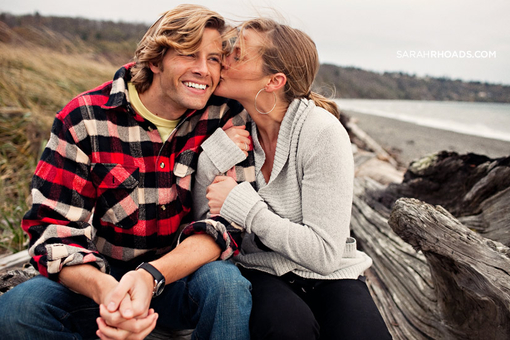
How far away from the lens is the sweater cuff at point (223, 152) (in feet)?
7.70

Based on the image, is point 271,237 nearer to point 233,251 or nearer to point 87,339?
point 233,251

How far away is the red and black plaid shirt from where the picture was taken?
6.56ft

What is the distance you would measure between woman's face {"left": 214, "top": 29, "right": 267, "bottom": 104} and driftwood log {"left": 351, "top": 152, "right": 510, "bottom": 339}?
1106mm

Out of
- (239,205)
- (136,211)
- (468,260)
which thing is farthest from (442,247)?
(136,211)

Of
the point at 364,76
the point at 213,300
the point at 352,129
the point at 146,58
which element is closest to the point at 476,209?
the point at 213,300

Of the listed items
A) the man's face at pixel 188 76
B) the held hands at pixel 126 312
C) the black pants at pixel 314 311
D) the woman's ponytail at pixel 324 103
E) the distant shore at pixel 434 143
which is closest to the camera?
the held hands at pixel 126 312

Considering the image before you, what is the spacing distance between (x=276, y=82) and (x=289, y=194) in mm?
713

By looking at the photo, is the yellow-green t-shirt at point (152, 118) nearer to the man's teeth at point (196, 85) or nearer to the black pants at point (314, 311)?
the man's teeth at point (196, 85)

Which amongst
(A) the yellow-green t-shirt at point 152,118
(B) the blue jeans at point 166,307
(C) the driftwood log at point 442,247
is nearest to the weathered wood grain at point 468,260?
(C) the driftwood log at point 442,247

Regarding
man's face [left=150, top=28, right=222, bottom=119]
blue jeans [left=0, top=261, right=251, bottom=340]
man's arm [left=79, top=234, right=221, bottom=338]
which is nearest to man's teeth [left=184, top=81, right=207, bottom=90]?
man's face [left=150, top=28, right=222, bottom=119]

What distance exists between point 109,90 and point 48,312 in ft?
4.22

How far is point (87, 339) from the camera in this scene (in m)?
2.15

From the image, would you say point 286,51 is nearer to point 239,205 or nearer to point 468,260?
point 239,205

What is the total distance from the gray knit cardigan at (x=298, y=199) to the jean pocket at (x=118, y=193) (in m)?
0.41
